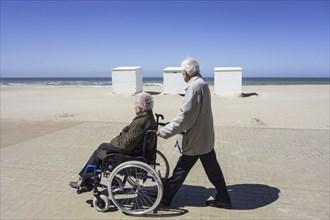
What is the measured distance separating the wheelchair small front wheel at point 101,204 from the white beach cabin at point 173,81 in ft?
54.8

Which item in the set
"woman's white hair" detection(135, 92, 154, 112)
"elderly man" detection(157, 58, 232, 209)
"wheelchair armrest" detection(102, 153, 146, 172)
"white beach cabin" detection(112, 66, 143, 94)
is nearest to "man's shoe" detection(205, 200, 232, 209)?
"elderly man" detection(157, 58, 232, 209)

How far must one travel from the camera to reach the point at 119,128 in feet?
28.8

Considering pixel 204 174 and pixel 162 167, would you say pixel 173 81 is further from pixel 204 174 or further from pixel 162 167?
pixel 204 174

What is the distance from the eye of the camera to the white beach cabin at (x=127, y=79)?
2031 centimetres

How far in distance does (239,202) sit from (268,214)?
1.38 feet

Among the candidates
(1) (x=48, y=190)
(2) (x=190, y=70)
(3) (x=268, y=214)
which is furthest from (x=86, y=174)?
(3) (x=268, y=214)

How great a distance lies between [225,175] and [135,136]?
2.06 meters

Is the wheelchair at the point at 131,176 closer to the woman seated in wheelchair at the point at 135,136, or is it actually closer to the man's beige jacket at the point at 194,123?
the woman seated in wheelchair at the point at 135,136

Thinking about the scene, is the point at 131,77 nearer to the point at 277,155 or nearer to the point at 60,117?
the point at 60,117

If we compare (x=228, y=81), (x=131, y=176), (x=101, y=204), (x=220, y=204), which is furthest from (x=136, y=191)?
(x=228, y=81)

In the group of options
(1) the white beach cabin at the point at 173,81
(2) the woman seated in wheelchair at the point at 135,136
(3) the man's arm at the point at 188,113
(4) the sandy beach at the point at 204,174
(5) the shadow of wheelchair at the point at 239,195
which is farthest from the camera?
(1) the white beach cabin at the point at 173,81

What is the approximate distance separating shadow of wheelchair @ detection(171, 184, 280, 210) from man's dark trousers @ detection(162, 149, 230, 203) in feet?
0.76

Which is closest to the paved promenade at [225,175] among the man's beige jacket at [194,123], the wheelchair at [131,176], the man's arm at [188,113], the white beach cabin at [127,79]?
the wheelchair at [131,176]

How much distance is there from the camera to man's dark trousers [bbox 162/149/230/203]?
11.3 ft
